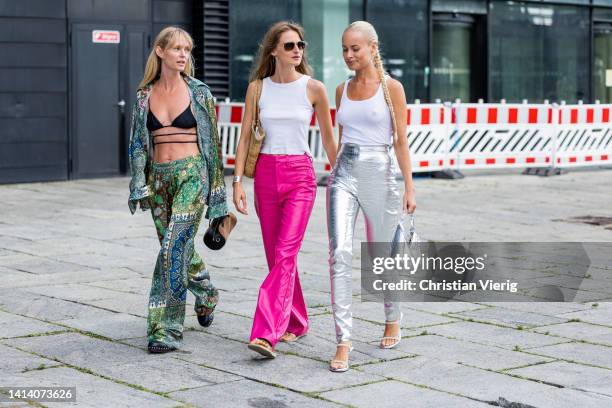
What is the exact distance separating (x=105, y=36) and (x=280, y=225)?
1097cm

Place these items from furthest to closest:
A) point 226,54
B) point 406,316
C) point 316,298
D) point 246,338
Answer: point 226,54
point 316,298
point 406,316
point 246,338

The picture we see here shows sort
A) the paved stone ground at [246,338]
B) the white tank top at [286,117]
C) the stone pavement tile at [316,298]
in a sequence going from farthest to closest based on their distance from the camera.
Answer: the stone pavement tile at [316,298]
the white tank top at [286,117]
the paved stone ground at [246,338]

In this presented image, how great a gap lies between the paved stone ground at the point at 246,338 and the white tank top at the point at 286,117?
112 cm

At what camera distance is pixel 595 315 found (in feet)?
25.1

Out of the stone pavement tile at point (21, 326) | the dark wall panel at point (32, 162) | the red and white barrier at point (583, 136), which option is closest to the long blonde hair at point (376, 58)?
the stone pavement tile at point (21, 326)

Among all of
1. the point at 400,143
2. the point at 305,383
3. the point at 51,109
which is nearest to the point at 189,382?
the point at 305,383

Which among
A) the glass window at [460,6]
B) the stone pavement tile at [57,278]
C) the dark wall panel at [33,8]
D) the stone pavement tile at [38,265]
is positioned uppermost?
the glass window at [460,6]

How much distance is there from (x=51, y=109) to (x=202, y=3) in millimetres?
2837

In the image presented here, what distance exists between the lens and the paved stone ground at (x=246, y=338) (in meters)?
5.61

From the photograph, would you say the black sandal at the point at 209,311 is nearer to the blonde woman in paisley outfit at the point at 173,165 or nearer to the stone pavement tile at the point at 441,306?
the blonde woman in paisley outfit at the point at 173,165

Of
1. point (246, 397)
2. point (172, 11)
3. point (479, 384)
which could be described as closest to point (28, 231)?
point (246, 397)

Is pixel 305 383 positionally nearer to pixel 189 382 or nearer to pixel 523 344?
pixel 189 382

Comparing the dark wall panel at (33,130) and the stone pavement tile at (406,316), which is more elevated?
the dark wall panel at (33,130)

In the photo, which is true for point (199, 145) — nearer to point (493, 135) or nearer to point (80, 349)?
point (80, 349)
